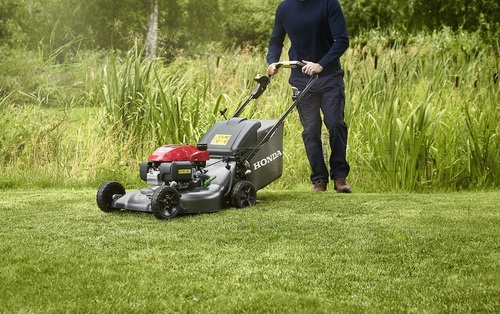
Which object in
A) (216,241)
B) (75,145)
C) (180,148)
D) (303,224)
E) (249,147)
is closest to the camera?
(216,241)

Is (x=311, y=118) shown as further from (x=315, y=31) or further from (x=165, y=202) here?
(x=165, y=202)

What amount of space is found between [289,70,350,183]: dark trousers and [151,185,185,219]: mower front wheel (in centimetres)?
169

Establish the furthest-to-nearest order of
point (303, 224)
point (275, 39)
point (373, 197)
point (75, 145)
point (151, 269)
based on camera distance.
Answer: point (75, 145) < point (275, 39) < point (373, 197) < point (303, 224) < point (151, 269)

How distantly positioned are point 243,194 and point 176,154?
65cm

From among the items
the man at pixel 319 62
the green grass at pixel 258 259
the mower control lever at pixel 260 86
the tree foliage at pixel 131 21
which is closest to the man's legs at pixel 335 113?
the man at pixel 319 62

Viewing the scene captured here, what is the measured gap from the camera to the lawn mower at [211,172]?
5023 millimetres

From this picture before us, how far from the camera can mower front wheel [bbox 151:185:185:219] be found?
4840mm

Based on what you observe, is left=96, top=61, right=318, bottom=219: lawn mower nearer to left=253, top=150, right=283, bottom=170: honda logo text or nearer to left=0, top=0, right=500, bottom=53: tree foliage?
left=253, top=150, right=283, bottom=170: honda logo text

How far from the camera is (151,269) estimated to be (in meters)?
3.54

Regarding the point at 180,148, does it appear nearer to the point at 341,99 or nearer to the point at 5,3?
the point at 341,99

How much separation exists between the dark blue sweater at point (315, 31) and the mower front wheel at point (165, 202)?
174 centimetres

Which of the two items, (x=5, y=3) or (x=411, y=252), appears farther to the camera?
(x=5, y=3)

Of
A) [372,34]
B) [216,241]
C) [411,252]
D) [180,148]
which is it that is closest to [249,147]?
[180,148]

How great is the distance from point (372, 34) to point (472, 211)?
43.4 feet
